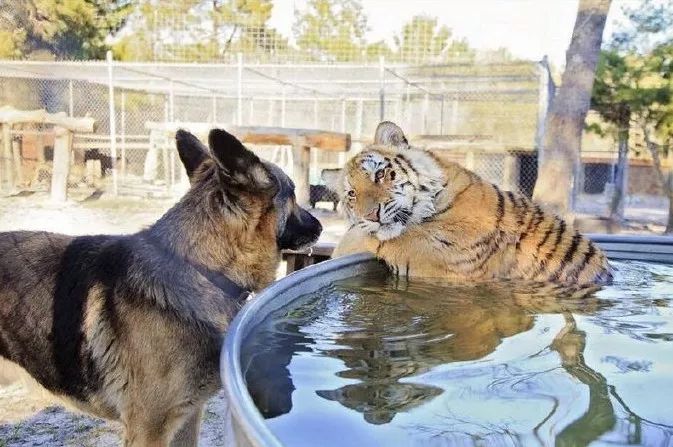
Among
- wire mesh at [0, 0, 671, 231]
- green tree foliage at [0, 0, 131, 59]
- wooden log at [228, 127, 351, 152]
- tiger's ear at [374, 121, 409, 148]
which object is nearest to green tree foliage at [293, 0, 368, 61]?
wire mesh at [0, 0, 671, 231]

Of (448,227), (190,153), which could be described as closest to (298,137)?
(448,227)

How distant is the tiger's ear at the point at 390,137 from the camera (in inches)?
152

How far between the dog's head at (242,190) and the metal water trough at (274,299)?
0.26 metres

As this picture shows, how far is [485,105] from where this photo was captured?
48.9 ft

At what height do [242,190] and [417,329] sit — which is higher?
[242,190]

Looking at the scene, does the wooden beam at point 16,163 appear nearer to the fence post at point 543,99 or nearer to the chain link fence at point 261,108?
the chain link fence at point 261,108

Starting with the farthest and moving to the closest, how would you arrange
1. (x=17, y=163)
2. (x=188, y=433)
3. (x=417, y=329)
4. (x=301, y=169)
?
1. (x=17, y=163)
2. (x=301, y=169)
3. (x=188, y=433)
4. (x=417, y=329)

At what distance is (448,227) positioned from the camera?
3.37 m

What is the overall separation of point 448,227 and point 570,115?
7190mm

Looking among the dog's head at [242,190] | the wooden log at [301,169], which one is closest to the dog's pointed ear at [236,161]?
the dog's head at [242,190]

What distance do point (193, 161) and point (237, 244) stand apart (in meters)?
0.50

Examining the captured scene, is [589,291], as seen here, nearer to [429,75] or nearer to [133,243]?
[133,243]

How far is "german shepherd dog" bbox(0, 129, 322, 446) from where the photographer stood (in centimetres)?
250

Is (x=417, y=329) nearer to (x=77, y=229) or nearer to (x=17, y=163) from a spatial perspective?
(x=77, y=229)
